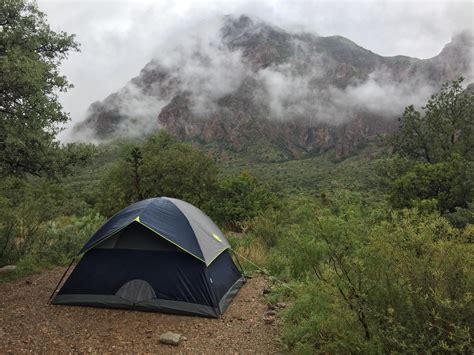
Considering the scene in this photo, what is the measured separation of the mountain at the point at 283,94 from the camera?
401 feet

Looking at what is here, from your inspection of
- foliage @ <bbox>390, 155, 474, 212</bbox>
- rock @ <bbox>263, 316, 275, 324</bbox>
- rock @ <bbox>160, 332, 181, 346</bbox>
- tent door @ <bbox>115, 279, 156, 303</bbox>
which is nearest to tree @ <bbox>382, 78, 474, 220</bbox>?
foliage @ <bbox>390, 155, 474, 212</bbox>

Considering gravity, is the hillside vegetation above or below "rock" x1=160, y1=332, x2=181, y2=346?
above

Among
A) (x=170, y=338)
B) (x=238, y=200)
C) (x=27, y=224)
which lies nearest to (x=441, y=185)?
(x=238, y=200)

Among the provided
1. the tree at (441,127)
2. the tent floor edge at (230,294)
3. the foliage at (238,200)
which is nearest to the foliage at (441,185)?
the tree at (441,127)

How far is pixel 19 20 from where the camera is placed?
24.6 feet

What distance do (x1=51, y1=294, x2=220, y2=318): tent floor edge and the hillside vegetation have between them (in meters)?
1.54

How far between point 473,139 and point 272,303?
61.6 ft

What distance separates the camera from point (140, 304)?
256 inches

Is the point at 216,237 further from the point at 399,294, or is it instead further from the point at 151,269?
the point at 399,294

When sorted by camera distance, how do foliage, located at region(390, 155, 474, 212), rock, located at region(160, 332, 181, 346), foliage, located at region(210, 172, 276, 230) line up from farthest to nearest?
1. foliage, located at region(210, 172, 276, 230)
2. foliage, located at region(390, 155, 474, 212)
3. rock, located at region(160, 332, 181, 346)

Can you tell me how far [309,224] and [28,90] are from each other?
570 centimetres

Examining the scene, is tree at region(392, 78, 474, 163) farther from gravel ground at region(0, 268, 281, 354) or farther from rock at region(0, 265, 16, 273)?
rock at region(0, 265, 16, 273)

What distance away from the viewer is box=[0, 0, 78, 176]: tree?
21.7 feet

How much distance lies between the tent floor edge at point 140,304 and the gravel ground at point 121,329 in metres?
0.09
